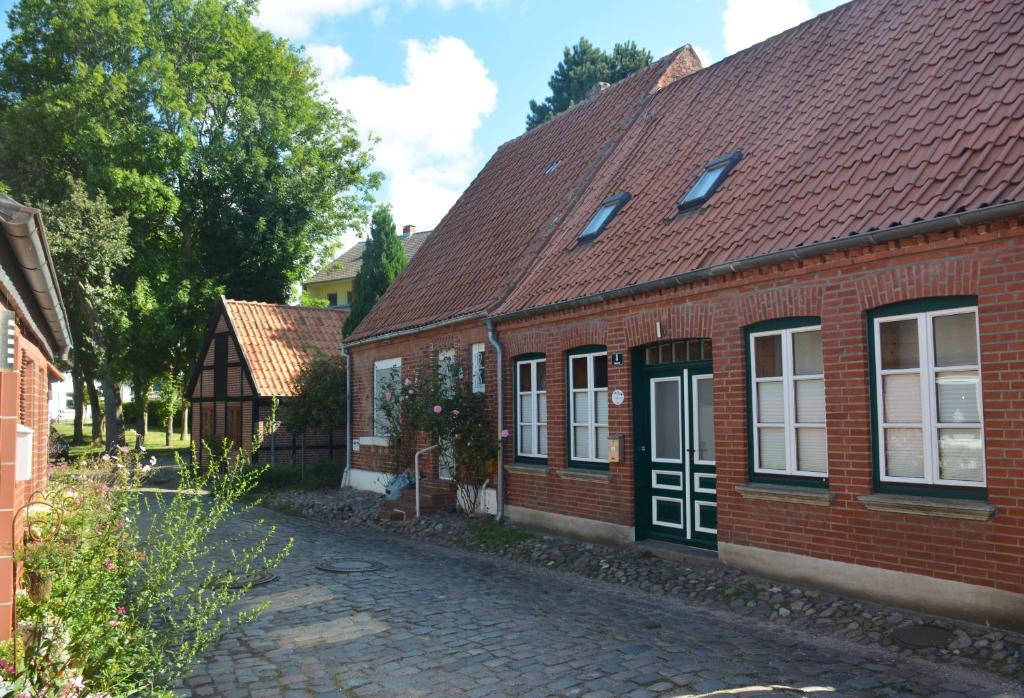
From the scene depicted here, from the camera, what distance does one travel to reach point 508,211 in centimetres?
1645

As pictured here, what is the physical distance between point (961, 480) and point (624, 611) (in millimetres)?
3136

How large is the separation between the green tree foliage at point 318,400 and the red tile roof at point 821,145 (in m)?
8.47

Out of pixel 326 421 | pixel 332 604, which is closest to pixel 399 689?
pixel 332 604

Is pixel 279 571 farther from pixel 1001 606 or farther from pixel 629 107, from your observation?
pixel 629 107

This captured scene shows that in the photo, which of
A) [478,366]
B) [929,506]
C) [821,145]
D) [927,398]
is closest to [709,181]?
[821,145]

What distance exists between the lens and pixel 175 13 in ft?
96.3

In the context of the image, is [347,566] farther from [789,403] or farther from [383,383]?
[383,383]

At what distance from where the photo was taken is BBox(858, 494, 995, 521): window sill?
265 inches

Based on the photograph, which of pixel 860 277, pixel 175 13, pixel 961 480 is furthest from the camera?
pixel 175 13

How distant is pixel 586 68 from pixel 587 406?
25436 mm

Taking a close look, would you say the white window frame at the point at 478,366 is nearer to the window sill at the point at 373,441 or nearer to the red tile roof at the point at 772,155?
the red tile roof at the point at 772,155

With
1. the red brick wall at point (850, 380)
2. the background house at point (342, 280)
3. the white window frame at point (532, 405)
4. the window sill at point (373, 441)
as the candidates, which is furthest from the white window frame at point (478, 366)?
the background house at point (342, 280)

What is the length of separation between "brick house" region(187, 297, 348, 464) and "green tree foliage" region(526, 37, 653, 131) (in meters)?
14.1

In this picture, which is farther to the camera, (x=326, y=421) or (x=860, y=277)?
(x=326, y=421)
